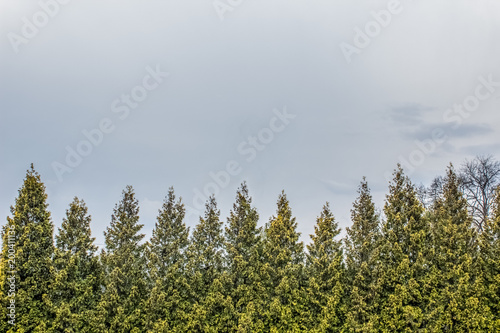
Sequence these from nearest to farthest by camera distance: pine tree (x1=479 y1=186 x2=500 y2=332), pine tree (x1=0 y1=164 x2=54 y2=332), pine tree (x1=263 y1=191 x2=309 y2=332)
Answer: pine tree (x1=0 y1=164 x2=54 y2=332) → pine tree (x1=479 y1=186 x2=500 y2=332) → pine tree (x1=263 y1=191 x2=309 y2=332)

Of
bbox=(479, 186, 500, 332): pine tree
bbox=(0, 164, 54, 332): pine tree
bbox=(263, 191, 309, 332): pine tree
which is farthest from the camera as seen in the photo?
bbox=(263, 191, 309, 332): pine tree

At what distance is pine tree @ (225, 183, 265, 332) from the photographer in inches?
867

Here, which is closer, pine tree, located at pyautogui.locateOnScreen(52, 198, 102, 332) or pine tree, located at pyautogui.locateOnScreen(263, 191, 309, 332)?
pine tree, located at pyautogui.locateOnScreen(52, 198, 102, 332)

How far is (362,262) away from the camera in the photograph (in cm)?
2184

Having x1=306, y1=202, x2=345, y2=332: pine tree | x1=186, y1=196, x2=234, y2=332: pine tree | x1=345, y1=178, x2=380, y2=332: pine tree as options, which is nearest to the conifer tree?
x1=345, y1=178, x2=380, y2=332: pine tree

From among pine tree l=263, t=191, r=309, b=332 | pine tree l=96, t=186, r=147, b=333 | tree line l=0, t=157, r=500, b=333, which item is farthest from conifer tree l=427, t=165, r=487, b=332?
pine tree l=96, t=186, r=147, b=333

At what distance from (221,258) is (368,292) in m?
8.13

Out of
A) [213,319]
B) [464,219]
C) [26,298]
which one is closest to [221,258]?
[213,319]

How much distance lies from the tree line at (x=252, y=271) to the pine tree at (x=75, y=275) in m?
0.06

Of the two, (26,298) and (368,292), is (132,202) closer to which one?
(26,298)

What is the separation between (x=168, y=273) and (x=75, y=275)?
15.8ft

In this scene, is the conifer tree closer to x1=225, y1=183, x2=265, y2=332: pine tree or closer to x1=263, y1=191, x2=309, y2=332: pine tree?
x1=263, y1=191, x2=309, y2=332: pine tree

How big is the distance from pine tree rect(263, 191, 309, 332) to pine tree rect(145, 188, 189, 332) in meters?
4.64

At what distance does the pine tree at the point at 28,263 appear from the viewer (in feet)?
65.6
